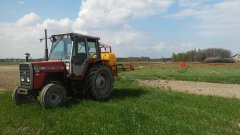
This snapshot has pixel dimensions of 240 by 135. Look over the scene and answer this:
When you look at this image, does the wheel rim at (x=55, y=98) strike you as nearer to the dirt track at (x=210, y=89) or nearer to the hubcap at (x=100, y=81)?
the hubcap at (x=100, y=81)

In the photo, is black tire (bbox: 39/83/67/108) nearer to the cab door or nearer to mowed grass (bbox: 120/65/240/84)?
the cab door

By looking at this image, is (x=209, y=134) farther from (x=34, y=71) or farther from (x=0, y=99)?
(x=0, y=99)

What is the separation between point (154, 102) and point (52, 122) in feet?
13.3

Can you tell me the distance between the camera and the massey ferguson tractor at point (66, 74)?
35.1 feet

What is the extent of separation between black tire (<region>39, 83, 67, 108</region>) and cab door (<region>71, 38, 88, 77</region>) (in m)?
1.06

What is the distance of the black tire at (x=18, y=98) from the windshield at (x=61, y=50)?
1.72 m

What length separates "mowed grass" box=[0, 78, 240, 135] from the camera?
7.85m

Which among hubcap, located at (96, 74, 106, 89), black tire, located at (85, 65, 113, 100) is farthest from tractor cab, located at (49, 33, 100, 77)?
hubcap, located at (96, 74, 106, 89)

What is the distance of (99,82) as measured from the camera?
40.4ft

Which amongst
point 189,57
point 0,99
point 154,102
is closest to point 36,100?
point 0,99

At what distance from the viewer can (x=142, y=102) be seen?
37.5 ft

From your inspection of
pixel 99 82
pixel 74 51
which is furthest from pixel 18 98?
pixel 99 82

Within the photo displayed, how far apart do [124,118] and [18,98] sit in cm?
465

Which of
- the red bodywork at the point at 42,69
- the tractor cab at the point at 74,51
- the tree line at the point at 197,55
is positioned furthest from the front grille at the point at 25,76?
the tree line at the point at 197,55
